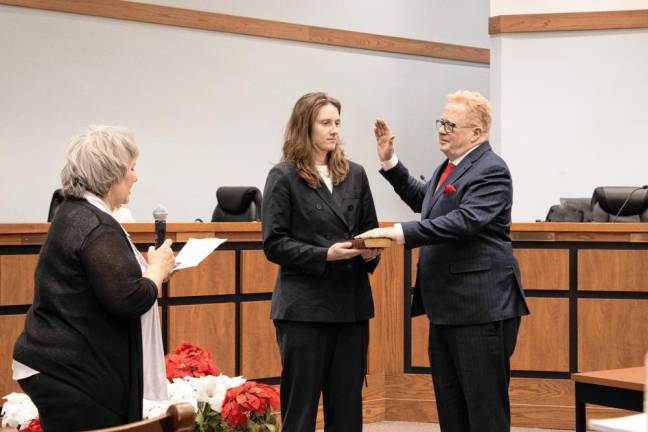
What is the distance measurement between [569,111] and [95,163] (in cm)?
673

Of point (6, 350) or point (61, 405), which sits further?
point (6, 350)

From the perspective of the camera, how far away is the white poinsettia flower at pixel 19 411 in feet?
8.70

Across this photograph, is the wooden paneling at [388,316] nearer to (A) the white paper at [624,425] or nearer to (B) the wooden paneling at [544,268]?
(B) the wooden paneling at [544,268]

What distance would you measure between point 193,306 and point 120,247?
2.62 meters

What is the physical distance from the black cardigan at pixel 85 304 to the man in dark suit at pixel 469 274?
1070mm

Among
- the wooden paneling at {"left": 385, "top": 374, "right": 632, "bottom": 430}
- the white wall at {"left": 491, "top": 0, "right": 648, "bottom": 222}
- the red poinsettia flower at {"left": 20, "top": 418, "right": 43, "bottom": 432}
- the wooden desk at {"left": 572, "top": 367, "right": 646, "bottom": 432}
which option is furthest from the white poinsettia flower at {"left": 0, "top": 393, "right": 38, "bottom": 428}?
the white wall at {"left": 491, "top": 0, "right": 648, "bottom": 222}

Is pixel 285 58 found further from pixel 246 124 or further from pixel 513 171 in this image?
pixel 513 171

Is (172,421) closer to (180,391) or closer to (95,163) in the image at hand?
(95,163)

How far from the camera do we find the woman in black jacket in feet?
10.5

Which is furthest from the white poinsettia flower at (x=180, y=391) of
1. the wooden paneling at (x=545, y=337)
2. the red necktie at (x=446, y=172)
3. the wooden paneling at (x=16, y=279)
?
the wooden paneling at (x=545, y=337)

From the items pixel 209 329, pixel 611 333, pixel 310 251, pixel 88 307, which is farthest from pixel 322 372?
pixel 611 333

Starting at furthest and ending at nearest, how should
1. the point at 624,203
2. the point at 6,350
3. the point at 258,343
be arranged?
the point at 624,203, the point at 258,343, the point at 6,350

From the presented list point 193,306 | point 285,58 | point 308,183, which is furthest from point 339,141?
point 285,58

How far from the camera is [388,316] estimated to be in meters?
5.33
